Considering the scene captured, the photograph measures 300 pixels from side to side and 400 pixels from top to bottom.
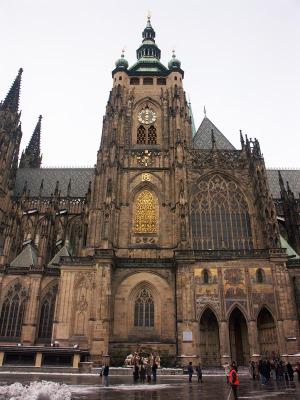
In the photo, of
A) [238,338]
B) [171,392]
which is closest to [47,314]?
[238,338]

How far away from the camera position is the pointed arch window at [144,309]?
97.8 feet

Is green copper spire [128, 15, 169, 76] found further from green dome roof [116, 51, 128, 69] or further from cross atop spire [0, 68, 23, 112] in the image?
cross atop spire [0, 68, 23, 112]

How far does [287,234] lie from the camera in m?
38.7

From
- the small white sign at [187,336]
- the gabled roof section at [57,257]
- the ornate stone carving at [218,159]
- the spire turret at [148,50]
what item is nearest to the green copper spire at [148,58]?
the spire turret at [148,50]

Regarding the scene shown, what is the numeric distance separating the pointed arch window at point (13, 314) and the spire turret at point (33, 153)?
31943 mm

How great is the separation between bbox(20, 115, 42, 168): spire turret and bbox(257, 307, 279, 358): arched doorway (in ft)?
154

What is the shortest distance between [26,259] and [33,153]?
32435 millimetres

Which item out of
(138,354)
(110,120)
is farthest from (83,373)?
(110,120)

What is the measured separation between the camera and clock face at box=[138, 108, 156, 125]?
4100 centimetres

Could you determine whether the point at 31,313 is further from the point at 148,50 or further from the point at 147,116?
the point at 148,50

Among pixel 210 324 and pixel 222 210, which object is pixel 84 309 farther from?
pixel 222 210

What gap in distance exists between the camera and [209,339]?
2953 cm

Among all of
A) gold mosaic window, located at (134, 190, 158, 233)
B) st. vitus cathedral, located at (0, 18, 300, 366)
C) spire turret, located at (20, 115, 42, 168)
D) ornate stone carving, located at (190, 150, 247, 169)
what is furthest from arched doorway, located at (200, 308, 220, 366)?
spire turret, located at (20, 115, 42, 168)

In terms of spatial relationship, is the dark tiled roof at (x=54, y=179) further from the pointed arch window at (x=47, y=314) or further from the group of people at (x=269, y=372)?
the group of people at (x=269, y=372)
